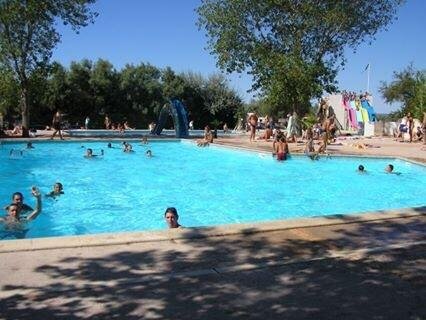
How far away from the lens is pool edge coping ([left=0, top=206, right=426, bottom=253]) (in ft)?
19.7

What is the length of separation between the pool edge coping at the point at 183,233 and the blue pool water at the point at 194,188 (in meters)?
4.06

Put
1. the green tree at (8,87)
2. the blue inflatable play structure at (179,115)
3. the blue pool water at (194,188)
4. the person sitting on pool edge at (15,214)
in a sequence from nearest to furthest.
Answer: the person sitting on pool edge at (15,214) → the blue pool water at (194,188) → the green tree at (8,87) → the blue inflatable play structure at (179,115)

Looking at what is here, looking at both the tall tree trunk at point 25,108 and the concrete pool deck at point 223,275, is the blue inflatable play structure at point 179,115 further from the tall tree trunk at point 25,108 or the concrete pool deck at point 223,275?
the concrete pool deck at point 223,275

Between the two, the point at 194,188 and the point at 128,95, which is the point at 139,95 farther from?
the point at 194,188

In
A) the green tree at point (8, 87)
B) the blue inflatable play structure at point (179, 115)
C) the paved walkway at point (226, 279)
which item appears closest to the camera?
the paved walkway at point (226, 279)

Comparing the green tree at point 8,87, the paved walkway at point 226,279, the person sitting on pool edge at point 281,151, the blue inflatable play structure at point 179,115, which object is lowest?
the paved walkway at point 226,279

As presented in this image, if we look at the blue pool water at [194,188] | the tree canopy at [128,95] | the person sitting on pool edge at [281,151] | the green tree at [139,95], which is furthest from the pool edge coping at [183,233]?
the green tree at [139,95]

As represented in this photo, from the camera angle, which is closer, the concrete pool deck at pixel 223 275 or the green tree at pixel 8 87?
the concrete pool deck at pixel 223 275

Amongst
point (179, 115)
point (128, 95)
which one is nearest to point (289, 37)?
point (179, 115)

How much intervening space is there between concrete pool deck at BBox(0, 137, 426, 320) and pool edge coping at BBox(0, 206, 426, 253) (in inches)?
0.8

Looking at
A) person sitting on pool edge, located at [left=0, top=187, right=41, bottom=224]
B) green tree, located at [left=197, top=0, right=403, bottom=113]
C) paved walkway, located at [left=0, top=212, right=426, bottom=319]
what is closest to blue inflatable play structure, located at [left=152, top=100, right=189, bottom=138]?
green tree, located at [left=197, top=0, right=403, bottom=113]

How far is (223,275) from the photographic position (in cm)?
528

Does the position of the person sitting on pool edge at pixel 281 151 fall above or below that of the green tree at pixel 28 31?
below

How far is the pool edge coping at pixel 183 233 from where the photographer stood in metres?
6.00
